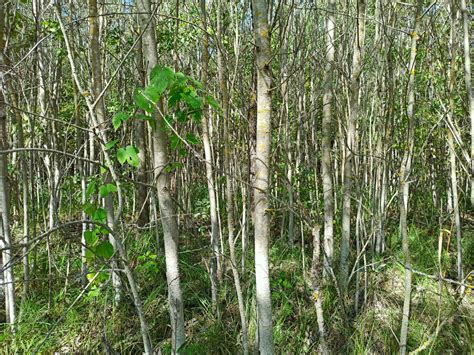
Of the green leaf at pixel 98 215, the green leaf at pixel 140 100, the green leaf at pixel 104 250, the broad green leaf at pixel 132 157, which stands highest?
the green leaf at pixel 140 100

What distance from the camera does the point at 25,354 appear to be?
3049 millimetres

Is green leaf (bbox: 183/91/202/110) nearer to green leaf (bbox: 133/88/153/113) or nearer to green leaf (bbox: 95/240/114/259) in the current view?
green leaf (bbox: 133/88/153/113)

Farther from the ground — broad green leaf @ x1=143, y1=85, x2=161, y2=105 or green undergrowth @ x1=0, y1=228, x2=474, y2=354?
broad green leaf @ x1=143, y1=85, x2=161, y2=105

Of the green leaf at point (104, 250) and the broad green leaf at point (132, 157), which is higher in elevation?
the broad green leaf at point (132, 157)

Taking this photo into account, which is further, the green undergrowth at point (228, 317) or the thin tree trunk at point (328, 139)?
the thin tree trunk at point (328, 139)

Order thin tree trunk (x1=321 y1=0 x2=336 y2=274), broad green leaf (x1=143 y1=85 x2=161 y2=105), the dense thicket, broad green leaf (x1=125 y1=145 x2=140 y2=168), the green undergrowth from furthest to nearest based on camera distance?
1. thin tree trunk (x1=321 y1=0 x2=336 y2=274)
2. the green undergrowth
3. the dense thicket
4. broad green leaf (x1=125 y1=145 x2=140 y2=168)
5. broad green leaf (x1=143 y1=85 x2=161 y2=105)

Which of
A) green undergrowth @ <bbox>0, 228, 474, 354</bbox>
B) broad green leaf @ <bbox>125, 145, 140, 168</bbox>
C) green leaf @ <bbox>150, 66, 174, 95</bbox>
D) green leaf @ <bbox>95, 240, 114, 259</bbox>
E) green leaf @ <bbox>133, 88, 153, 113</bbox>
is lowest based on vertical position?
green undergrowth @ <bbox>0, 228, 474, 354</bbox>

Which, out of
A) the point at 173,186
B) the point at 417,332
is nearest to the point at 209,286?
the point at 173,186

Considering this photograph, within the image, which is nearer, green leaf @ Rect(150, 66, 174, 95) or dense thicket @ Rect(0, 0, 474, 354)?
green leaf @ Rect(150, 66, 174, 95)

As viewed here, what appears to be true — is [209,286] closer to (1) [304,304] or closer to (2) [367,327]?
(1) [304,304]

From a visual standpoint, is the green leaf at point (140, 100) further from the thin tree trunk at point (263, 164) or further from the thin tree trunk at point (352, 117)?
the thin tree trunk at point (352, 117)

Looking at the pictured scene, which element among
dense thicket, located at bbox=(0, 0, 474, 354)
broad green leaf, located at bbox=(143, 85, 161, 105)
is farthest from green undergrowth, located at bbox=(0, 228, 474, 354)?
broad green leaf, located at bbox=(143, 85, 161, 105)

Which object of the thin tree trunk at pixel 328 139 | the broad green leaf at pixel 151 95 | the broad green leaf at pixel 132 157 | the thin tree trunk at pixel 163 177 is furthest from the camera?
the thin tree trunk at pixel 328 139

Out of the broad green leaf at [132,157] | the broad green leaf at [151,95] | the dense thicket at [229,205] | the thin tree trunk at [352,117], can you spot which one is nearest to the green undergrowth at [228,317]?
the dense thicket at [229,205]
